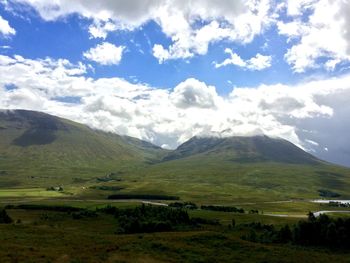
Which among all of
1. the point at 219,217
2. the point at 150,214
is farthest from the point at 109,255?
the point at 219,217

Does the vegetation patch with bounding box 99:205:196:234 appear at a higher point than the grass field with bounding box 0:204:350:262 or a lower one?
higher

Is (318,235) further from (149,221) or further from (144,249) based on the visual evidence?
(144,249)

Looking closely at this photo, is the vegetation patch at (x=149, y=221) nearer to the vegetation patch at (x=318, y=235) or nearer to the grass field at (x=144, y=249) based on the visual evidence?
the grass field at (x=144, y=249)

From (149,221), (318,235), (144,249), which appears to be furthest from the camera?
(149,221)

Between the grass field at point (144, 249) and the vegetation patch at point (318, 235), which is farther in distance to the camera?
the vegetation patch at point (318, 235)

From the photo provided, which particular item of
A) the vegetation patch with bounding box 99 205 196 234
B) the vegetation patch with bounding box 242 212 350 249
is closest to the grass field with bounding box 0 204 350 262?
the vegetation patch with bounding box 242 212 350 249

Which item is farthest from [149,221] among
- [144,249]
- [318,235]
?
[318,235]

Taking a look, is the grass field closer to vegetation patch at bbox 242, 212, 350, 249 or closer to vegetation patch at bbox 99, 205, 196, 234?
vegetation patch at bbox 242, 212, 350, 249

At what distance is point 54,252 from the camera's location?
6981 cm

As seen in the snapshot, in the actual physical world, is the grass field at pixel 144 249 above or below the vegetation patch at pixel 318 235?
below

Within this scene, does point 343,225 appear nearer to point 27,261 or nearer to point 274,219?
point 27,261

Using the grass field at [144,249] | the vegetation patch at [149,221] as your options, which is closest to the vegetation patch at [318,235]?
the grass field at [144,249]

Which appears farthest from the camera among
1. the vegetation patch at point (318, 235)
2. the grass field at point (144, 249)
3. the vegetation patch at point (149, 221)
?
the vegetation patch at point (149, 221)

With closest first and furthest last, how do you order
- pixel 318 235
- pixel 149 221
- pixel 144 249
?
pixel 144 249
pixel 318 235
pixel 149 221
